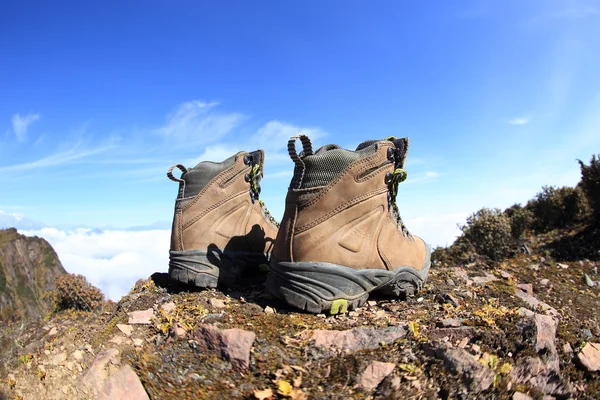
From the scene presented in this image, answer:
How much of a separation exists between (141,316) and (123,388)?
0.98m

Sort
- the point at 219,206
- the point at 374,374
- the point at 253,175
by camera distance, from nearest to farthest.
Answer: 1. the point at 374,374
2. the point at 219,206
3. the point at 253,175

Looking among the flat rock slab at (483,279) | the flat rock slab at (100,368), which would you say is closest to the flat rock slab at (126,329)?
the flat rock slab at (100,368)

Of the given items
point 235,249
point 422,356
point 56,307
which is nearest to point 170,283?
point 235,249

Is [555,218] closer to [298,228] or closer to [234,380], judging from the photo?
[298,228]

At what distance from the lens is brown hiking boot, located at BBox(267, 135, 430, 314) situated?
3.19m

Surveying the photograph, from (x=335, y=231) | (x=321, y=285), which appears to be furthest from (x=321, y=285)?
(x=335, y=231)

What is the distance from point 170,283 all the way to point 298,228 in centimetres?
204

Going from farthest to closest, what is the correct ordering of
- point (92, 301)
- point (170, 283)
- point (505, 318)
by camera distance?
point (92, 301) < point (170, 283) < point (505, 318)

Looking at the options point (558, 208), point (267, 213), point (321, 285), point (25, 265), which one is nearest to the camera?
point (321, 285)

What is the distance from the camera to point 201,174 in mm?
4199

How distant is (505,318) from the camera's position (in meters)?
3.00

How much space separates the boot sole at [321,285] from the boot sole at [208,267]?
0.82 meters

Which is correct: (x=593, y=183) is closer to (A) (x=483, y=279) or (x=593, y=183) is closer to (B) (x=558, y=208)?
(B) (x=558, y=208)

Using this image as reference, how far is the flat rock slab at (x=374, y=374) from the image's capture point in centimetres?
239
